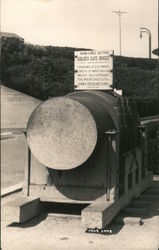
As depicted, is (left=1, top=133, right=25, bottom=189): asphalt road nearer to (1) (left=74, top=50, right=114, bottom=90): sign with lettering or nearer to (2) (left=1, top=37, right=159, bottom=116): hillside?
(1) (left=74, top=50, right=114, bottom=90): sign with lettering

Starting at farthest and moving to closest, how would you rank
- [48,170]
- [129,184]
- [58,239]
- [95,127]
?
[129,184] < [48,170] < [95,127] < [58,239]

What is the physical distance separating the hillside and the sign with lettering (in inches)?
812

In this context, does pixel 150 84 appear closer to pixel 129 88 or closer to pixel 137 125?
pixel 129 88

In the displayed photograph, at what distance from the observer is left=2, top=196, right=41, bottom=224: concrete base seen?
5781mm

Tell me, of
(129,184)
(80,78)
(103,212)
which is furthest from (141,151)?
(103,212)

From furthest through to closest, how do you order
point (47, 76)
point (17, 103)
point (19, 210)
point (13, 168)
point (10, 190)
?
1. point (47, 76)
2. point (17, 103)
3. point (13, 168)
4. point (10, 190)
5. point (19, 210)

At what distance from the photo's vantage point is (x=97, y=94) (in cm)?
721

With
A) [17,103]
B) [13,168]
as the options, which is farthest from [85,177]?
[17,103]

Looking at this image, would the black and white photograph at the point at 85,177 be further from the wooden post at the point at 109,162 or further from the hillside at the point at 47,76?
the hillside at the point at 47,76

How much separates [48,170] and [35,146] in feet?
1.47

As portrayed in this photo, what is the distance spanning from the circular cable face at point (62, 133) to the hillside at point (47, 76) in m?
22.4

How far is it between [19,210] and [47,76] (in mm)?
29044

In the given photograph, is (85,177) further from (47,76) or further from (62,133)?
(47,76)

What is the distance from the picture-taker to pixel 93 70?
25.3 ft
